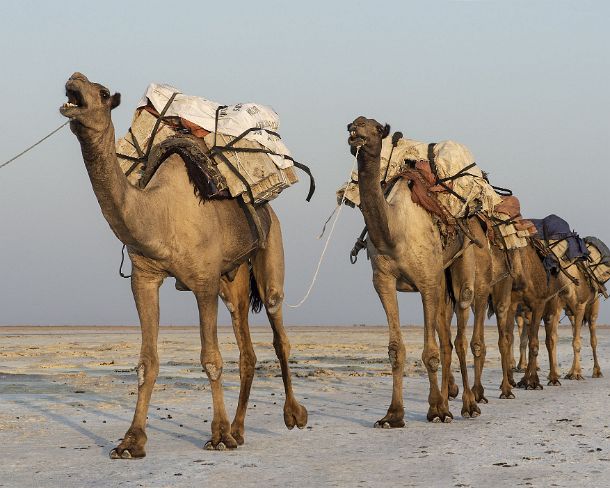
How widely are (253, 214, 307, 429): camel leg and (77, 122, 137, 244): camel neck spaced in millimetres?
2770

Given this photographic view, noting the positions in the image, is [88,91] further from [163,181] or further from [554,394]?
[554,394]

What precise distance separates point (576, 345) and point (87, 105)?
1606 cm

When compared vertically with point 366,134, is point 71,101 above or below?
below

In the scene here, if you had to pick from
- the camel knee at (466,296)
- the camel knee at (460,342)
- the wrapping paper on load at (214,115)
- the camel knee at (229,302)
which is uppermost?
the wrapping paper on load at (214,115)

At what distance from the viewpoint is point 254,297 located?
39.1ft

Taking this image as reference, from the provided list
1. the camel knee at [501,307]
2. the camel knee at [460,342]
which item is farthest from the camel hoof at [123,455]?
the camel knee at [501,307]

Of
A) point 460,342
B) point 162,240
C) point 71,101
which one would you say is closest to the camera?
point 71,101

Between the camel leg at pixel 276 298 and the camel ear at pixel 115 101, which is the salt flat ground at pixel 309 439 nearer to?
the camel leg at pixel 276 298

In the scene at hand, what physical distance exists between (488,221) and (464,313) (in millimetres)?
1858

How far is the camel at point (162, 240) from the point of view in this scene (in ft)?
27.1

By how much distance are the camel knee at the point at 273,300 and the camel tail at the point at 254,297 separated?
7.8 inches

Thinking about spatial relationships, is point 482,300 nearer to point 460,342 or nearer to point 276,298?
point 460,342

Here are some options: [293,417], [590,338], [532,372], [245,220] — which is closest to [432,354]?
[293,417]

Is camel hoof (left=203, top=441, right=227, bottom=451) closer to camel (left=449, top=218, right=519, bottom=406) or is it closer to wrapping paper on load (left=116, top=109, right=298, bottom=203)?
wrapping paper on load (left=116, top=109, right=298, bottom=203)
